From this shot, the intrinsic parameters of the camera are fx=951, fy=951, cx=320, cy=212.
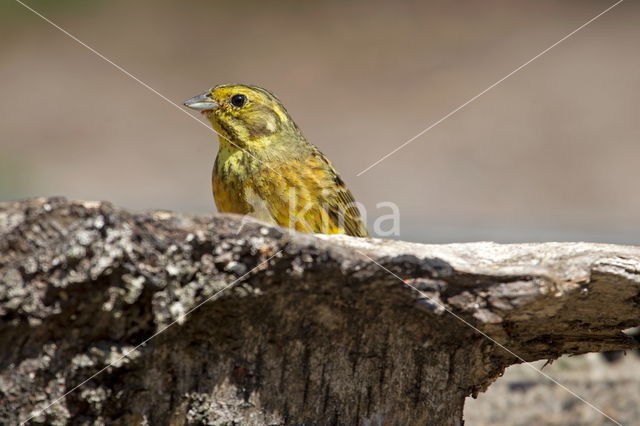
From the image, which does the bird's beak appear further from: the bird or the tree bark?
the tree bark

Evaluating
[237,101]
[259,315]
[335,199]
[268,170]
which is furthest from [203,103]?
[259,315]

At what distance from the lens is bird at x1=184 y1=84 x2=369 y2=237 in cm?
356

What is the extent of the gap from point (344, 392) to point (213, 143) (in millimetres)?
6528

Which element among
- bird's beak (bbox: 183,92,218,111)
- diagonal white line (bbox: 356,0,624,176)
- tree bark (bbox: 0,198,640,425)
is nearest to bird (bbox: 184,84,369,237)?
bird's beak (bbox: 183,92,218,111)

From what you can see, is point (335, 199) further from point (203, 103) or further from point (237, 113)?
point (203, 103)

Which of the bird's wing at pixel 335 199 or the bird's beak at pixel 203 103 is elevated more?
the bird's beak at pixel 203 103

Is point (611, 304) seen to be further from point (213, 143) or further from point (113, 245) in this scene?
point (213, 143)

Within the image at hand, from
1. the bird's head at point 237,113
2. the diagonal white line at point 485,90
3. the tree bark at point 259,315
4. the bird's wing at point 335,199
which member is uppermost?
the diagonal white line at point 485,90

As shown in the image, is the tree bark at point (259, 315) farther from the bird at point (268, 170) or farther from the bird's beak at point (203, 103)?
the bird's beak at point (203, 103)

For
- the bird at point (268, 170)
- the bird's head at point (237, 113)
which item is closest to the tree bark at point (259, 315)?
the bird at point (268, 170)

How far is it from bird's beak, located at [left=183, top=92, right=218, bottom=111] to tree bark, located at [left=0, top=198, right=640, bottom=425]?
1.63 meters

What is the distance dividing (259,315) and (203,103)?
183 cm

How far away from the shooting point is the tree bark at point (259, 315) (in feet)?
6.63

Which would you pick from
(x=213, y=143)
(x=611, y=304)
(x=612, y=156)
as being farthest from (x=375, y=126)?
(x=611, y=304)
